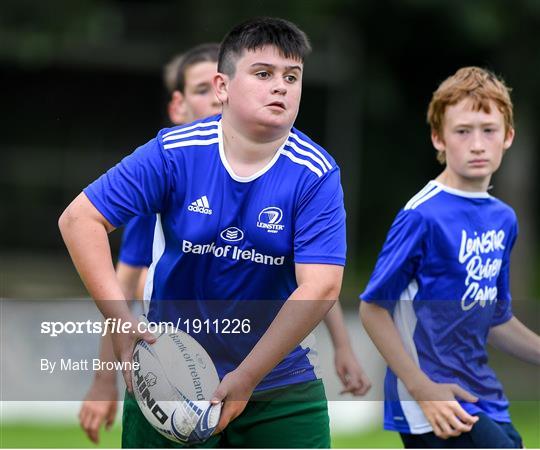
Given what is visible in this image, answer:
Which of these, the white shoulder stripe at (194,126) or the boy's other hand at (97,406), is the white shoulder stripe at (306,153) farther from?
the boy's other hand at (97,406)

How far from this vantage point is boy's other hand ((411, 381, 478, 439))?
4523mm

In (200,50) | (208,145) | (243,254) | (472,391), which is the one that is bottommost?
(472,391)

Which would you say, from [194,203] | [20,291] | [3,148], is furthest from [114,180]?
[3,148]

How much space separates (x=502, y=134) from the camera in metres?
4.78

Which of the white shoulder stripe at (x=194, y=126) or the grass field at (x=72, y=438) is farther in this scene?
the grass field at (x=72, y=438)

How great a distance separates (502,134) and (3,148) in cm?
1572

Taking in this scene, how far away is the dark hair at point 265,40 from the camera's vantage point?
427cm

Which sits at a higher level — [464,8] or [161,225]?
[464,8]

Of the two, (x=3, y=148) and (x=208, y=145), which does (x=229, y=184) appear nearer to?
(x=208, y=145)

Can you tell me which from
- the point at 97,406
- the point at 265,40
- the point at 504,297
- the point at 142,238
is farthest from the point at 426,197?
the point at 97,406

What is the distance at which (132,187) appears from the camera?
4.21 m

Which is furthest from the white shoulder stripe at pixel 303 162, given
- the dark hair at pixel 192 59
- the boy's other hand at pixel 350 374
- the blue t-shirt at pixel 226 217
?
the dark hair at pixel 192 59

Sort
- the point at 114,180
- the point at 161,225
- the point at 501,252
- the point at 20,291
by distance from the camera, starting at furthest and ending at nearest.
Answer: the point at 20,291 < the point at 501,252 < the point at 161,225 < the point at 114,180

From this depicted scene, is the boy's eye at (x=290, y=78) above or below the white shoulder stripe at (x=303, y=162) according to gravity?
above
